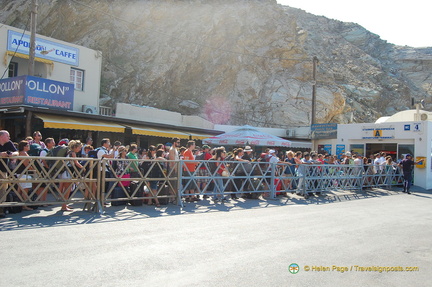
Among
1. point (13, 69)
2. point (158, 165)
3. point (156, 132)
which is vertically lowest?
point (158, 165)

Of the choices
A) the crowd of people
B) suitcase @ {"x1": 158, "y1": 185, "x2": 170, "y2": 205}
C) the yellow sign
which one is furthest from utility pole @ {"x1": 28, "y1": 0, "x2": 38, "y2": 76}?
the yellow sign

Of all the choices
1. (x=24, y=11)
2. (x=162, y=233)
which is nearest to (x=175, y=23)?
(x=24, y=11)

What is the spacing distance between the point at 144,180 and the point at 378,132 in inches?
659

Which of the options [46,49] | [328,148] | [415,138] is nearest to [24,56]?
[46,49]

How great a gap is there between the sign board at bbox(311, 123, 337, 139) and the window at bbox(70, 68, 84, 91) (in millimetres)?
16164

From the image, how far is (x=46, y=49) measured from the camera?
Result: 2133 centimetres

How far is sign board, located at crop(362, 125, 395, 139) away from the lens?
67.9ft

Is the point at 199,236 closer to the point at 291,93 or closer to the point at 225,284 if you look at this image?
the point at 225,284

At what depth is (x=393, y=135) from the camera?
67.5ft

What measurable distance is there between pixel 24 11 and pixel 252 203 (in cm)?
3696

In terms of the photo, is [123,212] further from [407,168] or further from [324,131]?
[324,131]

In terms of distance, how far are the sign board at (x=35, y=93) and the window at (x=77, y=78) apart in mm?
5823

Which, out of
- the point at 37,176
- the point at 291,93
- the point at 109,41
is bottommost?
the point at 37,176

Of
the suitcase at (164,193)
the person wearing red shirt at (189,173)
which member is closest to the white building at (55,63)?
the person wearing red shirt at (189,173)
